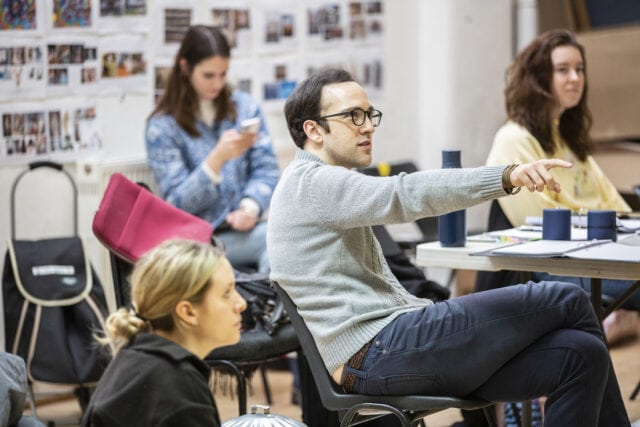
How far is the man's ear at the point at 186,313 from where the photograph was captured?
6.12ft

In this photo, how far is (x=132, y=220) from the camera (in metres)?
3.21

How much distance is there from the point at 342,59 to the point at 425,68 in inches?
22.9

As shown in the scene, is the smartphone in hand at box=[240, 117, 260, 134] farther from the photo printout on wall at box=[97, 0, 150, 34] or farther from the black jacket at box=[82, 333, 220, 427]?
the black jacket at box=[82, 333, 220, 427]

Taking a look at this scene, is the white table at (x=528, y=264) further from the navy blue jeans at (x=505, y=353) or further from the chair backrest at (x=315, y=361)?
the chair backrest at (x=315, y=361)

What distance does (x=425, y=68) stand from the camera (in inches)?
224

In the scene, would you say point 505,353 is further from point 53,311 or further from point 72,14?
point 72,14

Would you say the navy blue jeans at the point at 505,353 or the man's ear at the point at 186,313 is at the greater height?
the man's ear at the point at 186,313

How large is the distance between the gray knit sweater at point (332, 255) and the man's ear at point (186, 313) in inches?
19.6

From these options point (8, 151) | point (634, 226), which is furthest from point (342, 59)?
point (634, 226)

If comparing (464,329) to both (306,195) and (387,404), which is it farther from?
(306,195)

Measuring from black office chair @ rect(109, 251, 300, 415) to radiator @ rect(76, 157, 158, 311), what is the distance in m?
0.93

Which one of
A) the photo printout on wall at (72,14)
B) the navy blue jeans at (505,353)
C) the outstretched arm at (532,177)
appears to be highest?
the photo printout on wall at (72,14)

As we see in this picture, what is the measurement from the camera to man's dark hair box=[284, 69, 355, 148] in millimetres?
2473

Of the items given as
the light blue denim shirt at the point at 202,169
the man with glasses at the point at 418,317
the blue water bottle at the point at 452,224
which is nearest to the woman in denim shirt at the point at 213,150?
the light blue denim shirt at the point at 202,169
